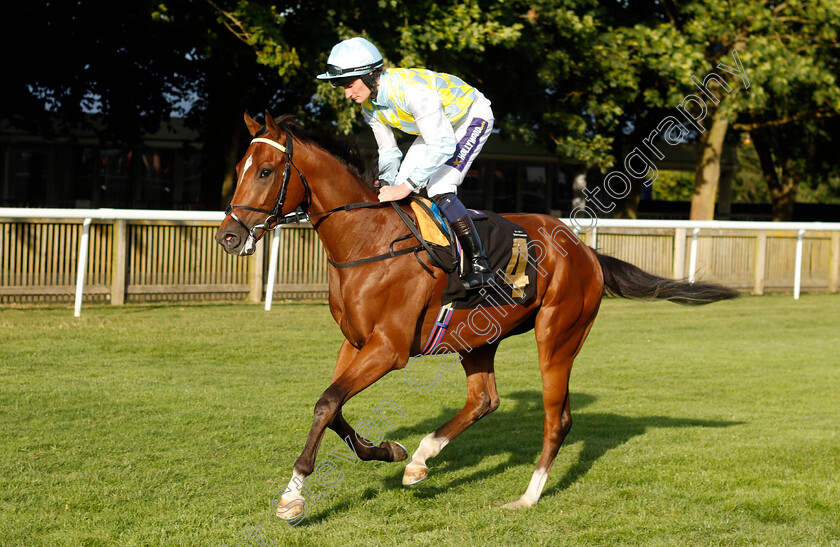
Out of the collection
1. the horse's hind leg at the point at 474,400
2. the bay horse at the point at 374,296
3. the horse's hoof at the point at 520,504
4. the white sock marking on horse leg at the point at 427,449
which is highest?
the bay horse at the point at 374,296

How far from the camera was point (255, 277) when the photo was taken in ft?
43.8

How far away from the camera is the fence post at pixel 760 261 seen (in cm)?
1709

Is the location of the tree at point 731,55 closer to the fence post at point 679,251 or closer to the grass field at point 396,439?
the fence post at point 679,251

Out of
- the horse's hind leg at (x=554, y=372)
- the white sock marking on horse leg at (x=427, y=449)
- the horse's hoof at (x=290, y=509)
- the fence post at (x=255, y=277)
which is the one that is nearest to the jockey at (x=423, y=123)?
the horse's hind leg at (x=554, y=372)

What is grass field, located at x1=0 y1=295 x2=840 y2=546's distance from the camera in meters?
4.23

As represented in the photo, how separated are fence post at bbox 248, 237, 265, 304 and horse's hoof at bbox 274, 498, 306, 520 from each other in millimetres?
9540

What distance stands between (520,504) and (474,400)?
2.67ft

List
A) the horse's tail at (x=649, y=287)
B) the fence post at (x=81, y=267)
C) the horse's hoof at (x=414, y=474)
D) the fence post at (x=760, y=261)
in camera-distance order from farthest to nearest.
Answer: the fence post at (x=760, y=261)
the fence post at (x=81, y=267)
the horse's tail at (x=649, y=287)
the horse's hoof at (x=414, y=474)

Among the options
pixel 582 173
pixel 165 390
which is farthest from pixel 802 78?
pixel 165 390

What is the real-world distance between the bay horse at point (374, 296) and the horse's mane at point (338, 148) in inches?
0.5

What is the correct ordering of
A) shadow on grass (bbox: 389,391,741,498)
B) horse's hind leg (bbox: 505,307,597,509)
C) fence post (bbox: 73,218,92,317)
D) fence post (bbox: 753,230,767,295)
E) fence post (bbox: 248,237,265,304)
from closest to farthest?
horse's hind leg (bbox: 505,307,597,509) < shadow on grass (bbox: 389,391,741,498) < fence post (bbox: 73,218,92,317) < fence post (bbox: 248,237,265,304) < fence post (bbox: 753,230,767,295)

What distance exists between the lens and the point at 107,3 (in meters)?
15.7

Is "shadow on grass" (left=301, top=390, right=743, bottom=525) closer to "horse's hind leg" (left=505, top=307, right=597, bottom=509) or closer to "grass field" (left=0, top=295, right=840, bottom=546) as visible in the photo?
"grass field" (left=0, top=295, right=840, bottom=546)

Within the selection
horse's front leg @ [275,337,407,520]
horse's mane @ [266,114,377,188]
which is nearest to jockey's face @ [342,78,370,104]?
horse's mane @ [266,114,377,188]
